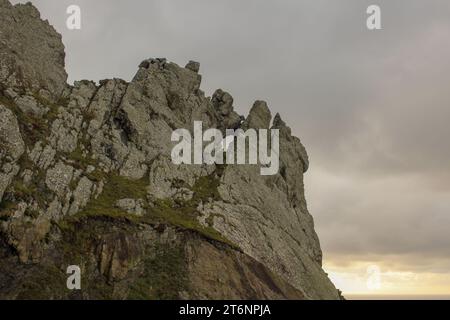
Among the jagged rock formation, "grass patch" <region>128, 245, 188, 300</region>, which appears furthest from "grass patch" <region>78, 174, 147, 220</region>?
"grass patch" <region>128, 245, 188, 300</region>

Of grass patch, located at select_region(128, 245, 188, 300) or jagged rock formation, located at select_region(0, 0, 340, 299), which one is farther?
jagged rock formation, located at select_region(0, 0, 340, 299)

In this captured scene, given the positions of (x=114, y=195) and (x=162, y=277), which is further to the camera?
(x=114, y=195)

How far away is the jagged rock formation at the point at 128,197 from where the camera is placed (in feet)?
218

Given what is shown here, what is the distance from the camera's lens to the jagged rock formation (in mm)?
66312

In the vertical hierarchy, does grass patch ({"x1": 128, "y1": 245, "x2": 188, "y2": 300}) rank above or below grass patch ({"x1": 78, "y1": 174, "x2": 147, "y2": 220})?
A: below

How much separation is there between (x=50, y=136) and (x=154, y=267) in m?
31.2

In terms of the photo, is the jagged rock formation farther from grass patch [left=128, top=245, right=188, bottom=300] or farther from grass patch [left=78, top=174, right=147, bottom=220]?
grass patch [left=78, top=174, right=147, bottom=220]

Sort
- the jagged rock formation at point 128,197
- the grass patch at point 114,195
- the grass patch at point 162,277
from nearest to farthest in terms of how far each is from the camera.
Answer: the grass patch at point 162,277 → the jagged rock formation at point 128,197 → the grass patch at point 114,195

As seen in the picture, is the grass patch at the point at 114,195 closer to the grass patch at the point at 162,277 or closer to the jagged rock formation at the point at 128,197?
the jagged rock formation at the point at 128,197

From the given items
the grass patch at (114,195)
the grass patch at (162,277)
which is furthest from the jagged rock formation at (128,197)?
the grass patch at (114,195)

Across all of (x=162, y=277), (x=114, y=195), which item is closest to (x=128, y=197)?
(x=114, y=195)

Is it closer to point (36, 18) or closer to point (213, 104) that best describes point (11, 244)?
point (36, 18)

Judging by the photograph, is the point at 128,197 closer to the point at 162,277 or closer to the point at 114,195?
the point at 114,195

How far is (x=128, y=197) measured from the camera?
81.1 metres
